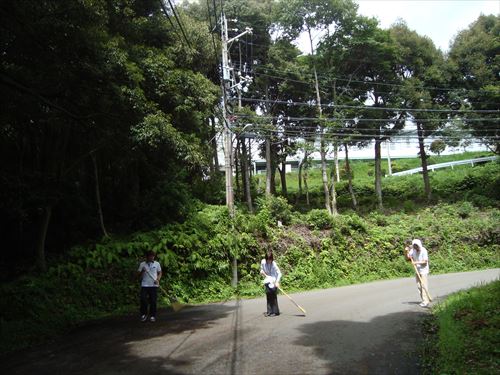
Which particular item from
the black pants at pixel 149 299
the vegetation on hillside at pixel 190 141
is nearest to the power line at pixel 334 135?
the vegetation on hillside at pixel 190 141

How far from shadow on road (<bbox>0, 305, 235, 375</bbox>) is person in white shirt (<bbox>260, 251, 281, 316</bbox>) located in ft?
4.80

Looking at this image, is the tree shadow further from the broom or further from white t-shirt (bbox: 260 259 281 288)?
the broom

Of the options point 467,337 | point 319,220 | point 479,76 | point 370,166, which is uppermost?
point 479,76

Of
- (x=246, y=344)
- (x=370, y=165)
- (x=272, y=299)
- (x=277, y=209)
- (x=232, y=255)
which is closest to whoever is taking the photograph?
(x=246, y=344)

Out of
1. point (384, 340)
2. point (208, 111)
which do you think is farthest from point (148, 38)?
point (384, 340)

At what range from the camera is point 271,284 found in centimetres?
1067

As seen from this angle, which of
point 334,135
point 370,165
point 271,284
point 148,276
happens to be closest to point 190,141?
point 148,276

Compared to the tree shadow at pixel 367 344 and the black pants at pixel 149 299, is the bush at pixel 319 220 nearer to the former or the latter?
the tree shadow at pixel 367 344

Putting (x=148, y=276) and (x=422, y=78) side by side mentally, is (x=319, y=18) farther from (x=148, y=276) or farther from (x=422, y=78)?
(x=148, y=276)

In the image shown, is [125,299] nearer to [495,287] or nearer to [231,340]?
[231,340]

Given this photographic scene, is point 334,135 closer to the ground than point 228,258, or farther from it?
farther from it

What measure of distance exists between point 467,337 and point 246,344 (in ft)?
12.6

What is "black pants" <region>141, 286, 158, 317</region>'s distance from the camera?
34.2 ft

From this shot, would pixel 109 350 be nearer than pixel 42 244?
Yes
